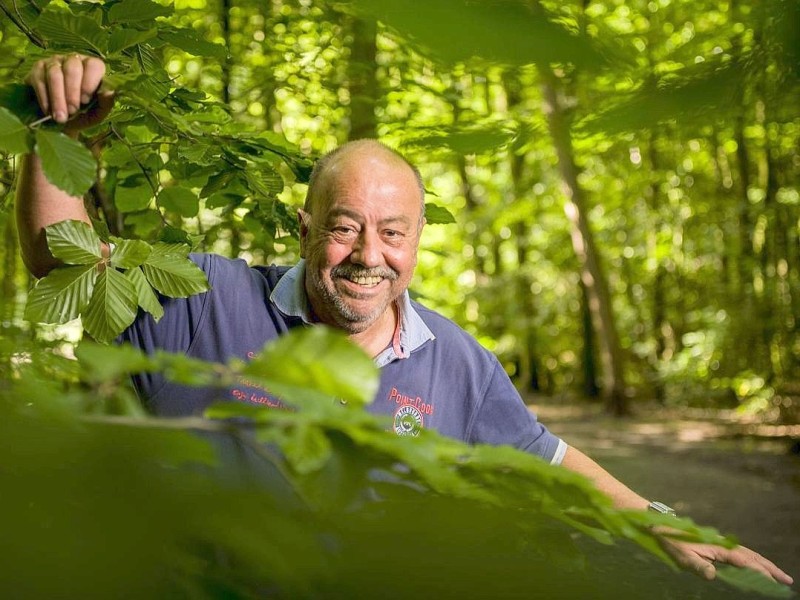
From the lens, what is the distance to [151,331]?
2.26 m

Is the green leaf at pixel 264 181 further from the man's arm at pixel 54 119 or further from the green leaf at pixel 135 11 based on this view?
the green leaf at pixel 135 11

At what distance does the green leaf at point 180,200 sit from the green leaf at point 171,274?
514 millimetres

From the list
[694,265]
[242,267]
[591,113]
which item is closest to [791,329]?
[694,265]

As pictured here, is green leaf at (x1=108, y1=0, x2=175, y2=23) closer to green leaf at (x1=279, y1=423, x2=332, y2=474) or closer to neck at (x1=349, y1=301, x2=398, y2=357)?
green leaf at (x1=279, y1=423, x2=332, y2=474)

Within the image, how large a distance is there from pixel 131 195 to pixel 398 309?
37.0 inches

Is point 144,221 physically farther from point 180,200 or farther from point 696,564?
point 696,564

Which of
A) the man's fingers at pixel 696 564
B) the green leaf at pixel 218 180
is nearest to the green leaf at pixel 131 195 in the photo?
the green leaf at pixel 218 180

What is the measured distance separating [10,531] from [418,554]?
27cm

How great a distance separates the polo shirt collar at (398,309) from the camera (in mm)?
2465

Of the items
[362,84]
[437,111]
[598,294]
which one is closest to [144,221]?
[362,84]

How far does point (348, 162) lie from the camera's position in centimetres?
244

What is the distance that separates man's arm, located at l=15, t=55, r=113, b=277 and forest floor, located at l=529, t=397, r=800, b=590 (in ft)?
13.2

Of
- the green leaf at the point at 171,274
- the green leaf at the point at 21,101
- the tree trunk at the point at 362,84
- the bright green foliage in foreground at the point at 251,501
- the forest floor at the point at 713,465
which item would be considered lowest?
the forest floor at the point at 713,465

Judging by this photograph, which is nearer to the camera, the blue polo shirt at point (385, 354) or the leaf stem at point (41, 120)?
the leaf stem at point (41, 120)
